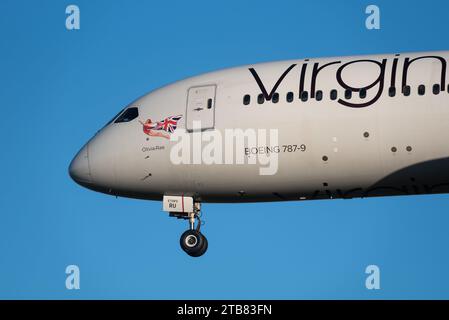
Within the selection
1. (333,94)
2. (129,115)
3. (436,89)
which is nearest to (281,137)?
(333,94)

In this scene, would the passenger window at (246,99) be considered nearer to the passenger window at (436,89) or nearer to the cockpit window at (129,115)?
the cockpit window at (129,115)

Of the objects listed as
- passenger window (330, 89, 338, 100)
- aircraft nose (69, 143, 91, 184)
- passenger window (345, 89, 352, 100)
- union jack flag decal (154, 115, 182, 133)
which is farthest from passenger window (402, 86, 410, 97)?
aircraft nose (69, 143, 91, 184)

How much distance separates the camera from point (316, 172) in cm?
4719

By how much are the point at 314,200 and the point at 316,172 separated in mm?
2247

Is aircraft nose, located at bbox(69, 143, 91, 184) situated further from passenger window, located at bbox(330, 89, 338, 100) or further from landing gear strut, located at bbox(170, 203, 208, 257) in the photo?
passenger window, located at bbox(330, 89, 338, 100)

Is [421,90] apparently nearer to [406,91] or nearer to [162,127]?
[406,91]

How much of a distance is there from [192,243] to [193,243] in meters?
0.04

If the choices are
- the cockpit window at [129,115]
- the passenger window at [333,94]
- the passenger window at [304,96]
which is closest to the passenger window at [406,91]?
the passenger window at [333,94]

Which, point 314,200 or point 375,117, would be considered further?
point 314,200

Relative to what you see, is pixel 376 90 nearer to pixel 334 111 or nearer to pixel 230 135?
pixel 334 111
